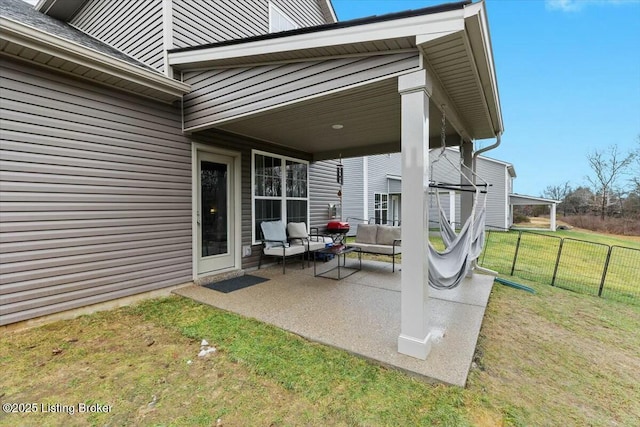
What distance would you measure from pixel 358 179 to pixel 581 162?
94.5 ft

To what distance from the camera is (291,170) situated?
258 inches

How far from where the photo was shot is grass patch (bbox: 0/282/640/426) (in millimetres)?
1859

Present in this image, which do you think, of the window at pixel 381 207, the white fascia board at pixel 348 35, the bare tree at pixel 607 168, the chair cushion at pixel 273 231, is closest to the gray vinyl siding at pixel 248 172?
the chair cushion at pixel 273 231

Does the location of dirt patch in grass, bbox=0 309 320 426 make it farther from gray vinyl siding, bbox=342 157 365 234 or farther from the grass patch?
gray vinyl siding, bbox=342 157 365 234

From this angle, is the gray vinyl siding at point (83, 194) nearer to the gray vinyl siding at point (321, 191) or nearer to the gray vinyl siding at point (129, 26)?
the gray vinyl siding at point (129, 26)

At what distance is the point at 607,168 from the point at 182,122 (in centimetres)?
3450

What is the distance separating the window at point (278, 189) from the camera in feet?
18.6

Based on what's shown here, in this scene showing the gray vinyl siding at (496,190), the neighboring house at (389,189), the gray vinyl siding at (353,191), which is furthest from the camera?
the gray vinyl siding at (496,190)

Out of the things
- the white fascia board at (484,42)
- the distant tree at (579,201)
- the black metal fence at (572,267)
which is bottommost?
the black metal fence at (572,267)

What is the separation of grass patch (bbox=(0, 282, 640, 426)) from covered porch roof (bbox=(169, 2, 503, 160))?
2465mm

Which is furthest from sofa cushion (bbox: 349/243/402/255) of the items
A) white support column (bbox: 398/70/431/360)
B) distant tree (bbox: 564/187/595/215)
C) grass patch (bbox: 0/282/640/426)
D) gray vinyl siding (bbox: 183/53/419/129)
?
distant tree (bbox: 564/187/595/215)

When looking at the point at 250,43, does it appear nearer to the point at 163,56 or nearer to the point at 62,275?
the point at 163,56

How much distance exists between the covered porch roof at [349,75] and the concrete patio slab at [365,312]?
226 centimetres

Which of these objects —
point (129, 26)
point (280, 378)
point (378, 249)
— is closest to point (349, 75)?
point (280, 378)
